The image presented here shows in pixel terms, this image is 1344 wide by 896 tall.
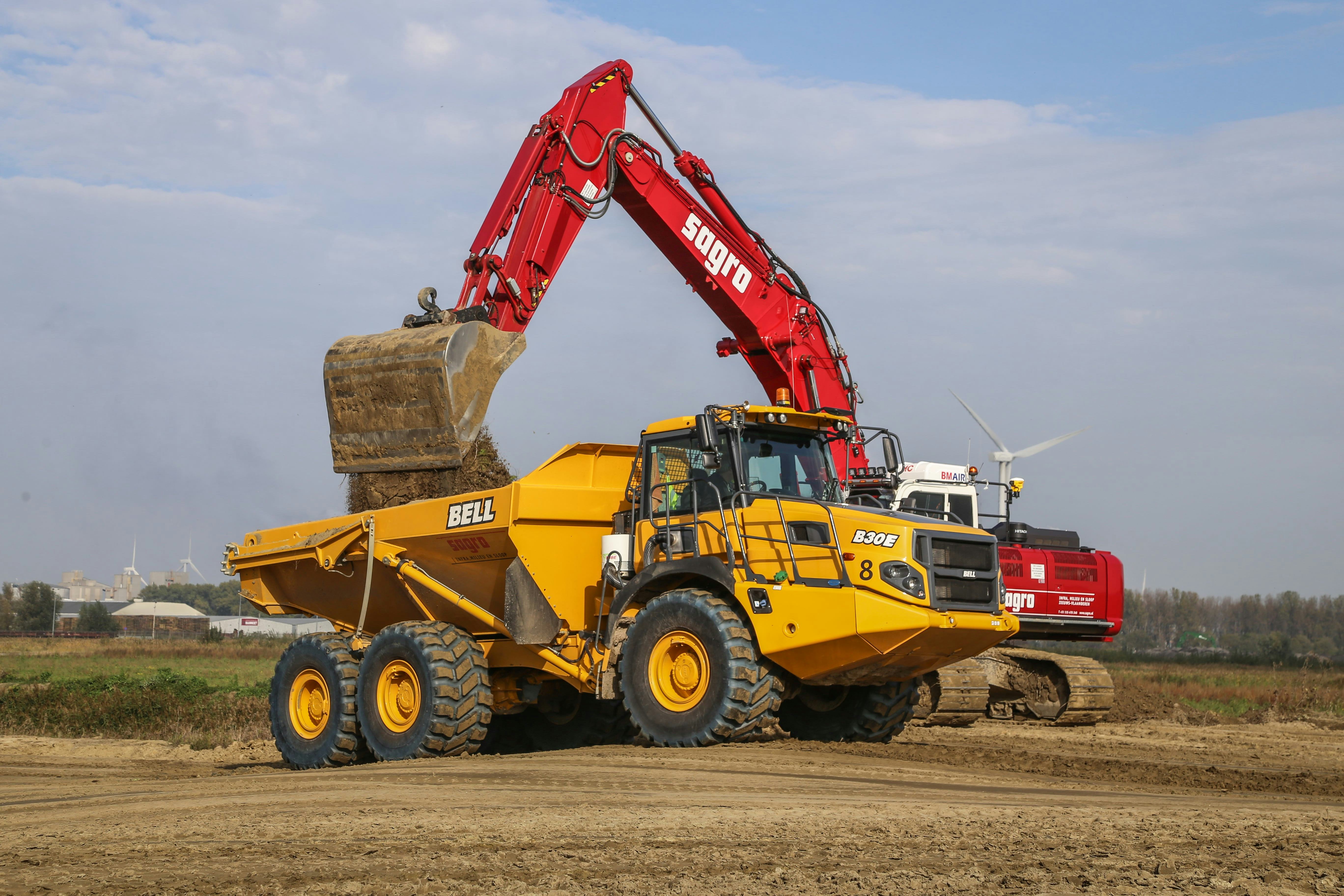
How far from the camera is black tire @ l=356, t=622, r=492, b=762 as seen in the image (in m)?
12.0

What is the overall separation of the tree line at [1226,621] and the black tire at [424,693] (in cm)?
9422

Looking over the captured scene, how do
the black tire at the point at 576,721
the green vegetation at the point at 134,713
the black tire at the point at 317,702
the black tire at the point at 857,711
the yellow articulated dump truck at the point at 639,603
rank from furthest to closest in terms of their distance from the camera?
the green vegetation at the point at 134,713 → the black tire at the point at 576,721 → the black tire at the point at 317,702 → the black tire at the point at 857,711 → the yellow articulated dump truck at the point at 639,603

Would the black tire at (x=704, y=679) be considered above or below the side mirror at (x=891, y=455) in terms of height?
below

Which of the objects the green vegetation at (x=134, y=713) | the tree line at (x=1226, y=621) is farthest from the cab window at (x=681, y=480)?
the tree line at (x=1226, y=621)

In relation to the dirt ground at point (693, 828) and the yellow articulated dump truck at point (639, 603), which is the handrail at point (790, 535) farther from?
the dirt ground at point (693, 828)

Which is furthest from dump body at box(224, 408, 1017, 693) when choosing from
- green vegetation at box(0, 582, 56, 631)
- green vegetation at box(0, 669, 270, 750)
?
green vegetation at box(0, 582, 56, 631)

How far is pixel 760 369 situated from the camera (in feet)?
54.2

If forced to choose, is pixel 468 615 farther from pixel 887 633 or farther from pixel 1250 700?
pixel 1250 700

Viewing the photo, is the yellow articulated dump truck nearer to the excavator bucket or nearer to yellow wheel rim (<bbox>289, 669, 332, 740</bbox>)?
yellow wheel rim (<bbox>289, 669, 332, 740</bbox>)

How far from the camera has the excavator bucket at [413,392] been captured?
12.1m


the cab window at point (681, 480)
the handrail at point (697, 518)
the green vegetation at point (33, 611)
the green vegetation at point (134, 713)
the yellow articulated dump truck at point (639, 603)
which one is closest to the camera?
the yellow articulated dump truck at point (639, 603)

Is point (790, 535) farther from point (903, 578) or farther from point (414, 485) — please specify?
point (414, 485)

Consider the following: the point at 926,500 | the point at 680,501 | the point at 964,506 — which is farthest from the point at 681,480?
the point at 964,506

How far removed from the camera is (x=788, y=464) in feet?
38.2
